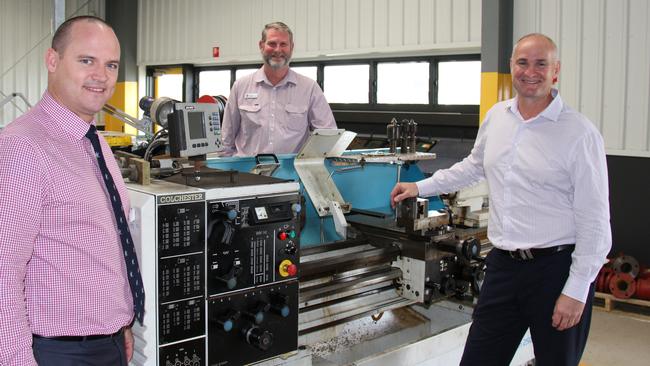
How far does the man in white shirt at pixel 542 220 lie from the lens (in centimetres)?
179

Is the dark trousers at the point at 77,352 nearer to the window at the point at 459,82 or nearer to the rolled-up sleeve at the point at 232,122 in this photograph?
the rolled-up sleeve at the point at 232,122

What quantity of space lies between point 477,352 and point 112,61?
4.65 ft

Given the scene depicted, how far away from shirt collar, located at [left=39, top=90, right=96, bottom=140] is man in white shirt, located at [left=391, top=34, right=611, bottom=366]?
1.24 m

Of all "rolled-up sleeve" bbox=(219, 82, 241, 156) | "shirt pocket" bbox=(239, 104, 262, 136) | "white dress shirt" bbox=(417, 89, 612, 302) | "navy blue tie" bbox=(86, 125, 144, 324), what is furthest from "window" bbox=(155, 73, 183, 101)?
"navy blue tie" bbox=(86, 125, 144, 324)

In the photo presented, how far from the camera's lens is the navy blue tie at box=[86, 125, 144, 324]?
4.30ft

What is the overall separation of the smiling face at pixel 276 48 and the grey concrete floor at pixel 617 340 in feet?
6.93

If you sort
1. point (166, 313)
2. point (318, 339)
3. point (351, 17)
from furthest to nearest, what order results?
point (351, 17) → point (318, 339) → point (166, 313)

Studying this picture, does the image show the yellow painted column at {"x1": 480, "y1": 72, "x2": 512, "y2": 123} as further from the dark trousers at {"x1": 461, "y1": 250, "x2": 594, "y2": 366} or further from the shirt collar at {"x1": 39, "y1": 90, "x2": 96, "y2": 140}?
the shirt collar at {"x1": 39, "y1": 90, "x2": 96, "y2": 140}

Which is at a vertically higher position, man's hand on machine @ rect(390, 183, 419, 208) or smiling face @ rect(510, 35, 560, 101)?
smiling face @ rect(510, 35, 560, 101)

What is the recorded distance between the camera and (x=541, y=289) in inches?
74.1

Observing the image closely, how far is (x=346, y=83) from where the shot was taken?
6391 mm

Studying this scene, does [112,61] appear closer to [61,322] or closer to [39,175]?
[39,175]

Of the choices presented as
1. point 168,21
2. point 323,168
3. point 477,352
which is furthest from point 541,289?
point 168,21

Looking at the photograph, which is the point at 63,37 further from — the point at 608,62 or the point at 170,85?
the point at 170,85
